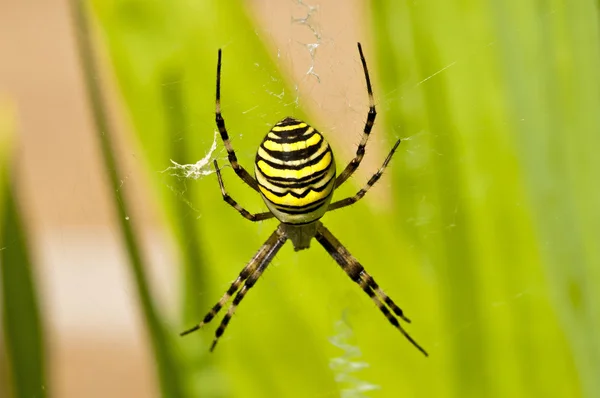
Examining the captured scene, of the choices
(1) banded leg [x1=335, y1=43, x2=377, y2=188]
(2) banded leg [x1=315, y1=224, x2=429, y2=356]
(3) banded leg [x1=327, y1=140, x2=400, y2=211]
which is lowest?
(2) banded leg [x1=315, y1=224, x2=429, y2=356]

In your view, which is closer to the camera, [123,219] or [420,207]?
[123,219]

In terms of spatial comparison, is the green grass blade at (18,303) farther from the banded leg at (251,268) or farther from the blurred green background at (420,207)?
the banded leg at (251,268)

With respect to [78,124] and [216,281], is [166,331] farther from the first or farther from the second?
[78,124]

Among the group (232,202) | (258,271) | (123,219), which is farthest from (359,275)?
Result: (123,219)

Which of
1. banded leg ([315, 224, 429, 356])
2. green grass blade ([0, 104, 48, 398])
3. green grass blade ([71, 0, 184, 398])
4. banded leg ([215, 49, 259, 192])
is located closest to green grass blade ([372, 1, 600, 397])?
banded leg ([315, 224, 429, 356])

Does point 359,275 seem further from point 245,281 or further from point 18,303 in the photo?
point 18,303

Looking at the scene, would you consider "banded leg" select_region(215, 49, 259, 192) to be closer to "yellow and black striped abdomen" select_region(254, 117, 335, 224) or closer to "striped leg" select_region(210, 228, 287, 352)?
"yellow and black striped abdomen" select_region(254, 117, 335, 224)

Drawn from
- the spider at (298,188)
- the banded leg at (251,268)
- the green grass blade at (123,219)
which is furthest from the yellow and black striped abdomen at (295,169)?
the green grass blade at (123,219)

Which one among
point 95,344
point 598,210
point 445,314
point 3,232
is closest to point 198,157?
point 3,232
